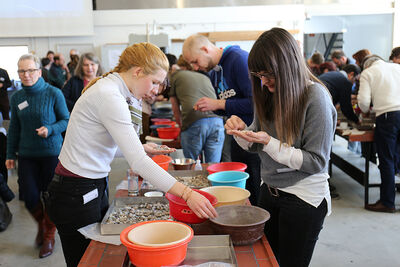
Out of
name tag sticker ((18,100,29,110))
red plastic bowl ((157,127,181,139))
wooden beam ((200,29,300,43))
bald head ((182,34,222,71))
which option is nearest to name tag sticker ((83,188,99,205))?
bald head ((182,34,222,71))

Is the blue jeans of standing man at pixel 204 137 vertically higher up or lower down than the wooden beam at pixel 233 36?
lower down

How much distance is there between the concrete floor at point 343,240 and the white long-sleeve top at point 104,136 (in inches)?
66.2

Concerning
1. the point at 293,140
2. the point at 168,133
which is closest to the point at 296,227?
the point at 293,140

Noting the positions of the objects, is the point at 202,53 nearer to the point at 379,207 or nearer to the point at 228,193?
the point at 228,193

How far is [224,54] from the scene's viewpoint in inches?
103

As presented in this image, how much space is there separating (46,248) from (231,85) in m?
1.89

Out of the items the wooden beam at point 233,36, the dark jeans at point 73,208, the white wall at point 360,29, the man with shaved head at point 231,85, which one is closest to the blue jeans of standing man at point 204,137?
the man with shaved head at point 231,85

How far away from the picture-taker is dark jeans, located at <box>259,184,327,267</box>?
1.53 m

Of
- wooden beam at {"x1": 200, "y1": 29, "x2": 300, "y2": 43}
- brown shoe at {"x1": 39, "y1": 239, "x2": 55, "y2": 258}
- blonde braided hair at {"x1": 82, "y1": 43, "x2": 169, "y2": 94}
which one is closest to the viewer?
blonde braided hair at {"x1": 82, "y1": 43, "x2": 169, "y2": 94}

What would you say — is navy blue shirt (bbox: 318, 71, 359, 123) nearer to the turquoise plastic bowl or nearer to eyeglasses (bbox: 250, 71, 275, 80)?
the turquoise plastic bowl

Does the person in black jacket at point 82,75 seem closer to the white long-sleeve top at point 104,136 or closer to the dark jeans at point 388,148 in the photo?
the white long-sleeve top at point 104,136

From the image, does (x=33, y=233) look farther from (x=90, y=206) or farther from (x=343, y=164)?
(x=343, y=164)

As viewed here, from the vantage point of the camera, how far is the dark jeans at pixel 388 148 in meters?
3.62

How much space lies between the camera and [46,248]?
10.1 ft
